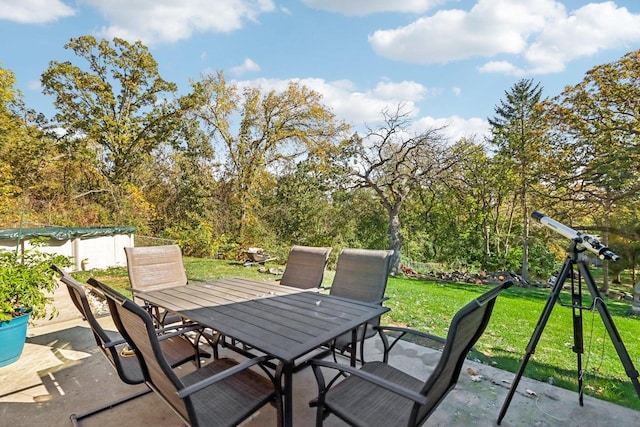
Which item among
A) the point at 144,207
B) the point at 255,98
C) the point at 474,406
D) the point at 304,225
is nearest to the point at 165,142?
the point at 144,207

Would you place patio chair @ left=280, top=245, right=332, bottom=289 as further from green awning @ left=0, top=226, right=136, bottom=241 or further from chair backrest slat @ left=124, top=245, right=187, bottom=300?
green awning @ left=0, top=226, right=136, bottom=241

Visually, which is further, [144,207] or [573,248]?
[144,207]

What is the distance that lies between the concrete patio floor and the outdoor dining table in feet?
2.06

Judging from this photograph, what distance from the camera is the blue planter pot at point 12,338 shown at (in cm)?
259

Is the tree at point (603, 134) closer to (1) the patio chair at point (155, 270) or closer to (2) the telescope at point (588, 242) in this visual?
(2) the telescope at point (588, 242)

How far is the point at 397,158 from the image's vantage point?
34.4ft

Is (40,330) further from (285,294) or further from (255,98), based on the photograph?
(255,98)

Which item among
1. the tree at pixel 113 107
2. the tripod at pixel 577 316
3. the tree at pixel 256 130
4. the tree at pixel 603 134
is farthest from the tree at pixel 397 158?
the tree at pixel 113 107

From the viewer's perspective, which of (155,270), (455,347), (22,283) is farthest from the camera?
(155,270)

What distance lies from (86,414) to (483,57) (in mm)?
8918

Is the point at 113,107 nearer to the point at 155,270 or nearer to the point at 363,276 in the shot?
the point at 155,270

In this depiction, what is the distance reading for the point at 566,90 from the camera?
31.0 feet

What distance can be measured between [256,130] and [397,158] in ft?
21.5

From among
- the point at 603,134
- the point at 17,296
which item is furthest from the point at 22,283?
the point at 603,134
